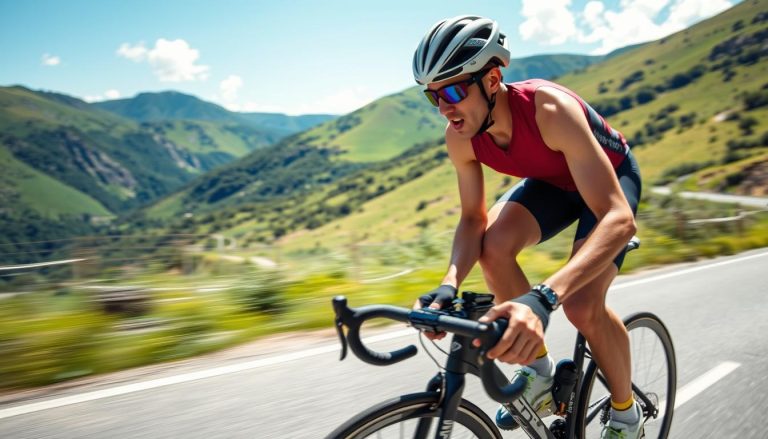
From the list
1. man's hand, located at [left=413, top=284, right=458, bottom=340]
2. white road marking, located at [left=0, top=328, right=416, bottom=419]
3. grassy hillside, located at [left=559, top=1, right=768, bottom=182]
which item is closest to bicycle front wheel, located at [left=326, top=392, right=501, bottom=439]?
man's hand, located at [left=413, top=284, right=458, bottom=340]

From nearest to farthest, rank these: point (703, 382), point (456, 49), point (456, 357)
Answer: point (456, 357) → point (456, 49) → point (703, 382)

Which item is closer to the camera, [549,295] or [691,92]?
[549,295]

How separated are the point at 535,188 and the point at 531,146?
42 cm

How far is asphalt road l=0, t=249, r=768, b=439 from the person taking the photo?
2926mm

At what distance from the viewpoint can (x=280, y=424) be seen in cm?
297

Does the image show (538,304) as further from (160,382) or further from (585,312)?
(160,382)

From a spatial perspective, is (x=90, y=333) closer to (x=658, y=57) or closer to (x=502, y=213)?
(x=502, y=213)

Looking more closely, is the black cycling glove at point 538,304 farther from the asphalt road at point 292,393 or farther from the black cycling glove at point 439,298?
the asphalt road at point 292,393

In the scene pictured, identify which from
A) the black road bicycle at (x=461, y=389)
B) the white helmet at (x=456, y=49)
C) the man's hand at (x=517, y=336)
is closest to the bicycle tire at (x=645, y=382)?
the black road bicycle at (x=461, y=389)

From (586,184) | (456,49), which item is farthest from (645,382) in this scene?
(456,49)

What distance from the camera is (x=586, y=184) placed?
76.4 inches

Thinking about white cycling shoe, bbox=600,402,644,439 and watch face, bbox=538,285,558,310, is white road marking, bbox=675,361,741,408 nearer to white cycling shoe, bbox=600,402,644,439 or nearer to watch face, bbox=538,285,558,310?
white cycling shoe, bbox=600,402,644,439

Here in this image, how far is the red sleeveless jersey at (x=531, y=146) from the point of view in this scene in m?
2.14

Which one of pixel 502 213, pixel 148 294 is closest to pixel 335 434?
pixel 502 213
